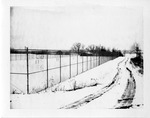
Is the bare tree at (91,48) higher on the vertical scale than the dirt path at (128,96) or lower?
higher

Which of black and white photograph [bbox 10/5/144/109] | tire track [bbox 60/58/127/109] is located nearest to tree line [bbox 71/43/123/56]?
black and white photograph [bbox 10/5/144/109]

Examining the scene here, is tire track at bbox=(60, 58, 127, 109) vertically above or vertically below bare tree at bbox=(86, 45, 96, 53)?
below

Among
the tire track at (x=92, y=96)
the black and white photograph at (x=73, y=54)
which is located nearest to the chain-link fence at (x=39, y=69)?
the black and white photograph at (x=73, y=54)

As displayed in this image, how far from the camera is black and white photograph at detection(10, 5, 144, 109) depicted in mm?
1032

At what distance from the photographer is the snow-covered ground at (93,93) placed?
1032 millimetres

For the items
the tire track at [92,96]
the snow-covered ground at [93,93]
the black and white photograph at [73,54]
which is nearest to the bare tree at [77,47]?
the black and white photograph at [73,54]

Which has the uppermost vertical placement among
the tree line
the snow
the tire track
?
the tree line

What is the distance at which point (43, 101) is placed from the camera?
1.03 metres

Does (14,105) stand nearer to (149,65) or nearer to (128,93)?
(128,93)

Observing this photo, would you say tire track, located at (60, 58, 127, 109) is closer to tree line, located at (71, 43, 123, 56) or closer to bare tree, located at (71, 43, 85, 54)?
tree line, located at (71, 43, 123, 56)

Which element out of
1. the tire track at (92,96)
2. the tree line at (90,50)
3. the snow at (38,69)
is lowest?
the tire track at (92,96)

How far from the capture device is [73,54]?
104 centimetres

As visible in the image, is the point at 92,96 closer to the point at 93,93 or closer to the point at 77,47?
the point at 93,93

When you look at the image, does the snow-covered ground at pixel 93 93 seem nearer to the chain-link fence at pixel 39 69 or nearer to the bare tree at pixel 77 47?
the chain-link fence at pixel 39 69
